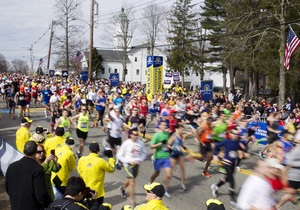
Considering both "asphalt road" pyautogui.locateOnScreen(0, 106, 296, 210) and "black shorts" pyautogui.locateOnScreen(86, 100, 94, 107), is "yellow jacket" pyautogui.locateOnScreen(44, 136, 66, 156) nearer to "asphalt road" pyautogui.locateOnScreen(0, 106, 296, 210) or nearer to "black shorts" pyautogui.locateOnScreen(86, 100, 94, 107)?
"asphalt road" pyautogui.locateOnScreen(0, 106, 296, 210)

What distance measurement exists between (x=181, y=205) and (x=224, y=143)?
181cm

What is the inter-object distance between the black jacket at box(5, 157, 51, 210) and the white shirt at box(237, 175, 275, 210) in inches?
112

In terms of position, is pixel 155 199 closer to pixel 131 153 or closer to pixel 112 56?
pixel 131 153

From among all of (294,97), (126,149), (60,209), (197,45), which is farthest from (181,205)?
(197,45)

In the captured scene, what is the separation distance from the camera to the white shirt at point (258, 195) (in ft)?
14.9

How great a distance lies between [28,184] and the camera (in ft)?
13.6

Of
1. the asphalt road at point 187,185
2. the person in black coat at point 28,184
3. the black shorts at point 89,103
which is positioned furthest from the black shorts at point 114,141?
the black shorts at point 89,103

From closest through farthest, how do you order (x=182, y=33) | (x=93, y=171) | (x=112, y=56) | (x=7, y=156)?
(x=93, y=171)
(x=7, y=156)
(x=182, y=33)
(x=112, y=56)

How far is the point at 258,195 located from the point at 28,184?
322 centimetres

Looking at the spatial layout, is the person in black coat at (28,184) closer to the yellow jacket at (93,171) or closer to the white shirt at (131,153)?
the yellow jacket at (93,171)

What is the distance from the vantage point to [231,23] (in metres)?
27.3

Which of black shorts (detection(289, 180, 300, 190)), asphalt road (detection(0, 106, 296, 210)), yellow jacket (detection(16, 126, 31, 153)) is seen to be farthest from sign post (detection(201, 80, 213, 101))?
yellow jacket (detection(16, 126, 31, 153))

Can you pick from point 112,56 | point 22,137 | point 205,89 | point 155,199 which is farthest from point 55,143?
point 112,56

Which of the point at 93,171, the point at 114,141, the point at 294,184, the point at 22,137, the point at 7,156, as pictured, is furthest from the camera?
the point at 114,141
